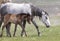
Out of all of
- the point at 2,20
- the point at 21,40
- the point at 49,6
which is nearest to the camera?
the point at 21,40

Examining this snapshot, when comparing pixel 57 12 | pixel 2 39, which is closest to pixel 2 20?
pixel 2 39

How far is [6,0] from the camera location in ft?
65.2

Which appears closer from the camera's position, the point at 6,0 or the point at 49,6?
the point at 6,0

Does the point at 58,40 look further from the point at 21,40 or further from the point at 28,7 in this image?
the point at 28,7

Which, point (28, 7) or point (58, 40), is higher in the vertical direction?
point (28, 7)

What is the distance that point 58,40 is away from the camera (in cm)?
1473

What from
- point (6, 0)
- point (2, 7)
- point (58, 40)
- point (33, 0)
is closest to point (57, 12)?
point (33, 0)

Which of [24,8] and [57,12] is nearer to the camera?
[24,8]

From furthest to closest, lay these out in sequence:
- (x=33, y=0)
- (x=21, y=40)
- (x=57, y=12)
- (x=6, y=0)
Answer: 1. (x=33, y=0)
2. (x=57, y=12)
3. (x=6, y=0)
4. (x=21, y=40)

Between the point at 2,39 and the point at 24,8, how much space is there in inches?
130

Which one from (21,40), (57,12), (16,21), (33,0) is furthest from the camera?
(33,0)

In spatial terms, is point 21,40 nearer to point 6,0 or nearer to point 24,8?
point 24,8

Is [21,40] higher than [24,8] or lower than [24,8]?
lower

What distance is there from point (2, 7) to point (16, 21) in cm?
189
